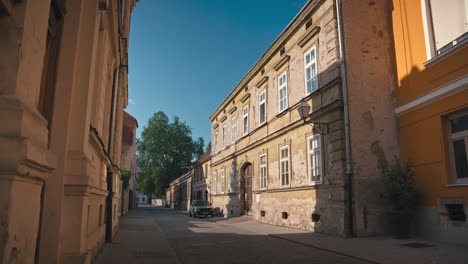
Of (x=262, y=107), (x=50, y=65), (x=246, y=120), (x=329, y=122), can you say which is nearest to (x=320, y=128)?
(x=329, y=122)

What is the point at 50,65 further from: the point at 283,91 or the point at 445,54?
the point at 283,91

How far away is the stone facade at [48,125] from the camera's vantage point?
2482 millimetres

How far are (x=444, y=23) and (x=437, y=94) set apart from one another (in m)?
2.13

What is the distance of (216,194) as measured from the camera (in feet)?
109

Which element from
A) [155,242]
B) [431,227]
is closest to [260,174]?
[155,242]

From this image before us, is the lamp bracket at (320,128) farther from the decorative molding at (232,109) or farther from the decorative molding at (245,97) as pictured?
the decorative molding at (232,109)

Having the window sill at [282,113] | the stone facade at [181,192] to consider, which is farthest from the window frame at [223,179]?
the stone facade at [181,192]

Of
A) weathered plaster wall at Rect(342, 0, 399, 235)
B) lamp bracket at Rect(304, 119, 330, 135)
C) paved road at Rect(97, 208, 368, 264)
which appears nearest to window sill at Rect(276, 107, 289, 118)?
lamp bracket at Rect(304, 119, 330, 135)

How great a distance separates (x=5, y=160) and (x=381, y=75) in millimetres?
13540

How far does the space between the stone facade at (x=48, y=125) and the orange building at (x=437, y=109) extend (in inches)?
369

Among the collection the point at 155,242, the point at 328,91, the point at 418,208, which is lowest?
the point at 155,242

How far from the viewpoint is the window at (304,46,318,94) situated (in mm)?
15656

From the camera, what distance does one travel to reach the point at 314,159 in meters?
15.2

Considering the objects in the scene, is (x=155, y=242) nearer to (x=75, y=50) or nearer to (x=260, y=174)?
(x=75, y=50)
